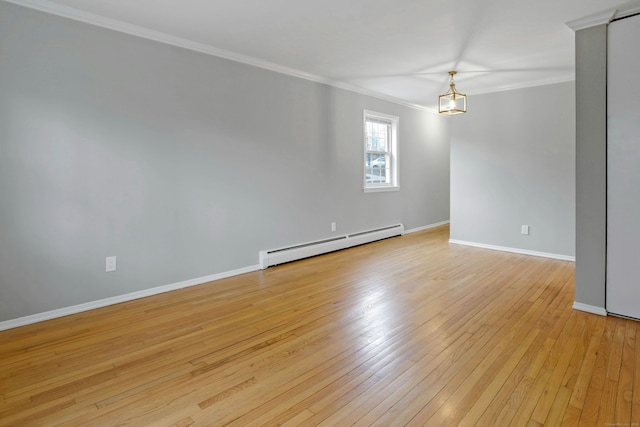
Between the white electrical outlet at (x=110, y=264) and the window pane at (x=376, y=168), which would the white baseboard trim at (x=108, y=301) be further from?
the window pane at (x=376, y=168)

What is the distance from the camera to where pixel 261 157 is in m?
4.17

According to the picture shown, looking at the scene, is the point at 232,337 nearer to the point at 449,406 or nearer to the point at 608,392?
the point at 449,406

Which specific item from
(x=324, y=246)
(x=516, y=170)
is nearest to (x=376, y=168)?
(x=324, y=246)

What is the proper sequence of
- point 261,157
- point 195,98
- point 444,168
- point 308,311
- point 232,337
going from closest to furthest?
point 232,337, point 308,311, point 195,98, point 261,157, point 444,168

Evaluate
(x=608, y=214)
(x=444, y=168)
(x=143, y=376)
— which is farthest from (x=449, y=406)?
(x=444, y=168)

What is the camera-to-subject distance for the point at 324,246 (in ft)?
16.4

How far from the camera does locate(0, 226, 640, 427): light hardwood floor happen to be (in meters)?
1.68

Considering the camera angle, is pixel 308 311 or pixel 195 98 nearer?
pixel 308 311

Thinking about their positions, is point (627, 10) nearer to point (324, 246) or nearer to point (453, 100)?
point (453, 100)

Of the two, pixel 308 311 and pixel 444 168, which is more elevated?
pixel 444 168

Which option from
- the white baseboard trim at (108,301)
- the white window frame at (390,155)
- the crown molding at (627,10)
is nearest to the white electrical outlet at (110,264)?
the white baseboard trim at (108,301)

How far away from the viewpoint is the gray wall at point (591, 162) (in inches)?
109

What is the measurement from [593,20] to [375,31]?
5.74ft

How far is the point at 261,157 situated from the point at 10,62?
2.30 meters
